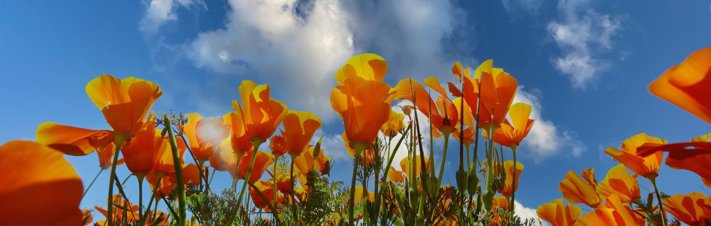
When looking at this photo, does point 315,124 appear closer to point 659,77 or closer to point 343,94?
point 343,94

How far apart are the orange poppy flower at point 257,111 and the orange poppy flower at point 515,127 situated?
0.71 m

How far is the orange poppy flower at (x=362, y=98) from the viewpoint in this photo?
1104mm

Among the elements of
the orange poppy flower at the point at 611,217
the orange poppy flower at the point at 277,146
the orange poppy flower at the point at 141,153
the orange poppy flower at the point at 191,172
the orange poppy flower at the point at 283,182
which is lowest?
the orange poppy flower at the point at 611,217

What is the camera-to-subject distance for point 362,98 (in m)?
1.11

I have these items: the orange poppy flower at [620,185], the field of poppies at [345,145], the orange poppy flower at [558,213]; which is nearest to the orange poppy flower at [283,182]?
the field of poppies at [345,145]

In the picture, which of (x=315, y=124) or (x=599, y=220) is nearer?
(x=599, y=220)

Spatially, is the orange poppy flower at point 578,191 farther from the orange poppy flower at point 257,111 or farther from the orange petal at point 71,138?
the orange petal at point 71,138

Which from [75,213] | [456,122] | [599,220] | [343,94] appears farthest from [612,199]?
[75,213]

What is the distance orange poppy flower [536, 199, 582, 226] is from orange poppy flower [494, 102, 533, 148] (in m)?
0.68

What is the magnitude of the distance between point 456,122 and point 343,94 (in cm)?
31

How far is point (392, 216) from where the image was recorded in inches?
44.0

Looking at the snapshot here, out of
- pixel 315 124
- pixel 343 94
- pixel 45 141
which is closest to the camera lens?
pixel 45 141

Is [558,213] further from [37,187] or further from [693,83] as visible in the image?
[37,187]

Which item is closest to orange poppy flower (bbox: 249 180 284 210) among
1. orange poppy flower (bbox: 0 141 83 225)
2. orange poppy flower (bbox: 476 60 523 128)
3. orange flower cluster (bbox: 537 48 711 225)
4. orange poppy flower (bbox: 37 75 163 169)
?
orange poppy flower (bbox: 37 75 163 169)
